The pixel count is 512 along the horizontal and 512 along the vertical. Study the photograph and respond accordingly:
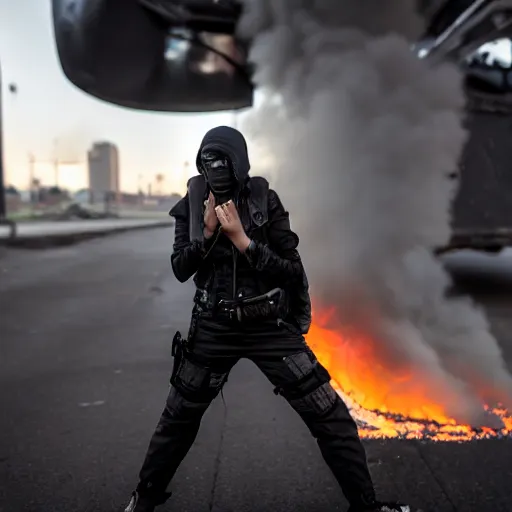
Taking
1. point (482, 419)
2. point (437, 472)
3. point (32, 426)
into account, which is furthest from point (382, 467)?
point (32, 426)

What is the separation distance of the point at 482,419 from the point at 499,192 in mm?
4925

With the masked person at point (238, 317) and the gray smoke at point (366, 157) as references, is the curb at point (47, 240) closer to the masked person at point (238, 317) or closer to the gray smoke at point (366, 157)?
the gray smoke at point (366, 157)

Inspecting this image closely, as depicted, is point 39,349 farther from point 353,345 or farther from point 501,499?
point 501,499

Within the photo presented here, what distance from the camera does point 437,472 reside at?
2770mm

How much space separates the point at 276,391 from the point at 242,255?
1.82 feet

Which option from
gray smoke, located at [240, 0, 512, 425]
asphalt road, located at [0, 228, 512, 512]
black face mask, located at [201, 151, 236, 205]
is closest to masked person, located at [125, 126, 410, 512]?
black face mask, located at [201, 151, 236, 205]

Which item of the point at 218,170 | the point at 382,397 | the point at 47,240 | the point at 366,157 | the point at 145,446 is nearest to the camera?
the point at 218,170

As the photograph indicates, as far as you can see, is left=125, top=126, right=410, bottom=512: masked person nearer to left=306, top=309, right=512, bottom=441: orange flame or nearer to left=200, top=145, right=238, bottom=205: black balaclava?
left=200, top=145, right=238, bottom=205: black balaclava

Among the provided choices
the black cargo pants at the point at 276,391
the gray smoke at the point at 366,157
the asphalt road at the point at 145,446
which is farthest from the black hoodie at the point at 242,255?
the gray smoke at the point at 366,157

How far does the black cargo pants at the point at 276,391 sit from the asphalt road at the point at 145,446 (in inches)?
17.7

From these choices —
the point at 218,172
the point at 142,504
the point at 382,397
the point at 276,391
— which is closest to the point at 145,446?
the point at 142,504

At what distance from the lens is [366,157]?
14.6 feet

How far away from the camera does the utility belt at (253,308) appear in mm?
2109

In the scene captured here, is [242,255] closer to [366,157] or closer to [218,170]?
[218,170]
